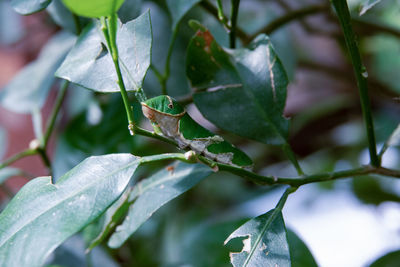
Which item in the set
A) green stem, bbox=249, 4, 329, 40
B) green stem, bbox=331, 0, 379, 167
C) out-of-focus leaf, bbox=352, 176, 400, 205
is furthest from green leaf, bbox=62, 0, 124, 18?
out-of-focus leaf, bbox=352, 176, 400, 205

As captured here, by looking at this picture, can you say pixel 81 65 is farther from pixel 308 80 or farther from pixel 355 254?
pixel 308 80

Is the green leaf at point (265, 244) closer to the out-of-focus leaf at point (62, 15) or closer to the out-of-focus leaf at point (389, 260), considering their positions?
the out-of-focus leaf at point (389, 260)

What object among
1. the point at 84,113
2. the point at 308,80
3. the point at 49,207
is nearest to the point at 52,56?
the point at 84,113

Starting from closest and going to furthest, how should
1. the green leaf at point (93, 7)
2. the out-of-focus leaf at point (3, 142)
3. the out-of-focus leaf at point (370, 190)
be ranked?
the green leaf at point (93, 7) → the out-of-focus leaf at point (3, 142) → the out-of-focus leaf at point (370, 190)

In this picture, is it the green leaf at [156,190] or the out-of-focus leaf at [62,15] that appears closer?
the green leaf at [156,190]

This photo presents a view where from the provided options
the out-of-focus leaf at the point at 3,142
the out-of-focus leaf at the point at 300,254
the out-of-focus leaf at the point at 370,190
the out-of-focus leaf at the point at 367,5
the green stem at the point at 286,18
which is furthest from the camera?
the out-of-focus leaf at the point at 370,190

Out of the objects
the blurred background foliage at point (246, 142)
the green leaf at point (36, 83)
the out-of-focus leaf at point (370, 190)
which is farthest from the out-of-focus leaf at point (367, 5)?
the out-of-focus leaf at point (370, 190)
